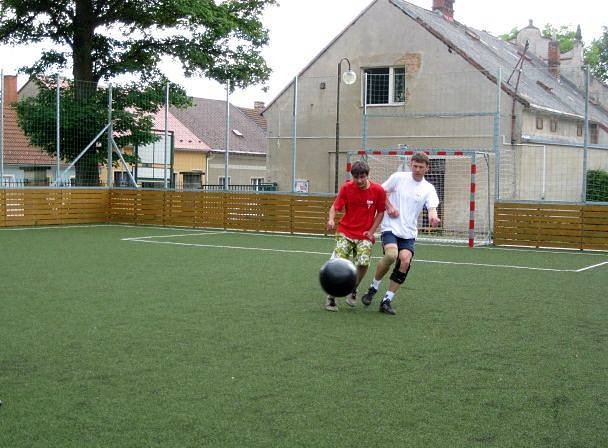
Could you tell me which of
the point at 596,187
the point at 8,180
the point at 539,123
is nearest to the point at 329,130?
the point at 539,123

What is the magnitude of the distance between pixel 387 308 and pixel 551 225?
1054cm

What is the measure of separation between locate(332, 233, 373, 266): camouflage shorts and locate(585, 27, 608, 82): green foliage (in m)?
62.4

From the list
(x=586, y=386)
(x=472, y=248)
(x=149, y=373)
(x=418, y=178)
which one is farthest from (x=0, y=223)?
(x=586, y=386)

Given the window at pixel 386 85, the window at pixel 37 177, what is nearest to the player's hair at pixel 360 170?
the window at pixel 37 177

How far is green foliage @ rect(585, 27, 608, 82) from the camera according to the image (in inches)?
2719

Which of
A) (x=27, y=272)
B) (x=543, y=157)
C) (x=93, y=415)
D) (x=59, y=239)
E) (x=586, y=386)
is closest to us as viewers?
(x=93, y=415)

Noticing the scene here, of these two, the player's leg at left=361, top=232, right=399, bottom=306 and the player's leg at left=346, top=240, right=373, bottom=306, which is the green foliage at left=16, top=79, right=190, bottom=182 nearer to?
the player's leg at left=346, top=240, right=373, bottom=306

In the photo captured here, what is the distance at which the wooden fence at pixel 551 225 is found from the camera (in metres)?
18.4

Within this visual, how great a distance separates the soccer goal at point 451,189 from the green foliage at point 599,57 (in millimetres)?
47426

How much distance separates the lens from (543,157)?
81.3 ft

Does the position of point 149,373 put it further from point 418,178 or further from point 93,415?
point 418,178

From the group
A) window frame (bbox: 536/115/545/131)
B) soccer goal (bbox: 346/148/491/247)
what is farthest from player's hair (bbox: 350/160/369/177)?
window frame (bbox: 536/115/545/131)

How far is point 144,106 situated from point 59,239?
8.28 metres

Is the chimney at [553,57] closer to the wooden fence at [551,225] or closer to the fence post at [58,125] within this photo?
the wooden fence at [551,225]
